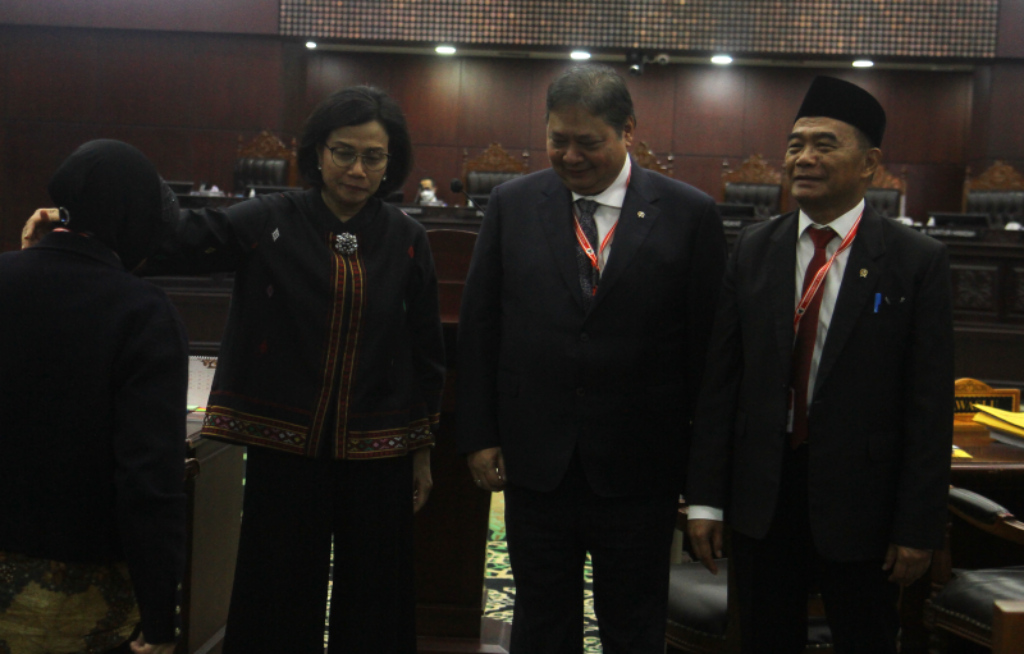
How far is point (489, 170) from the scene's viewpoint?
30.3 ft

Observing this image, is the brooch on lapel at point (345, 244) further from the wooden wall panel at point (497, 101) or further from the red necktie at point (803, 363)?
the wooden wall panel at point (497, 101)

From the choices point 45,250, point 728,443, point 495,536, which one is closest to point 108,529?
point 45,250

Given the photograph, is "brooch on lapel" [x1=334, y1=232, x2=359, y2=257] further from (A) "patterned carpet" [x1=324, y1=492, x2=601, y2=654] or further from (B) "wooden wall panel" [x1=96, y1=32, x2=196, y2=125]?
(B) "wooden wall panel" [x1=96, y1=32, x2=196, y2=125]

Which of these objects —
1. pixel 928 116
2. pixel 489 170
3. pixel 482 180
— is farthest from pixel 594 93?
pixel 928 116

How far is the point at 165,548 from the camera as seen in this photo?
4.22ft

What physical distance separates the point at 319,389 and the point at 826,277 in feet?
3.16

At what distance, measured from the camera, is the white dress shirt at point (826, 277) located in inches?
66.1

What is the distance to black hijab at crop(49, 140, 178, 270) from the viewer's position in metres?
1.31

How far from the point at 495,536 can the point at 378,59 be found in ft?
26.5

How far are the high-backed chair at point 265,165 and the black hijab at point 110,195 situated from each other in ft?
25.7

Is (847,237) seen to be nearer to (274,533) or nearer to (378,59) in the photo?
(274,533)

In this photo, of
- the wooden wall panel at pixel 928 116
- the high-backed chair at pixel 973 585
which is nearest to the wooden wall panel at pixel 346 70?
the wooden wall panel at pixel 928 116

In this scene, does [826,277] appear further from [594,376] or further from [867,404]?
[594,376]

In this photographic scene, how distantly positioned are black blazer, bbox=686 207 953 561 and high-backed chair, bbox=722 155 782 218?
754 centimetres
